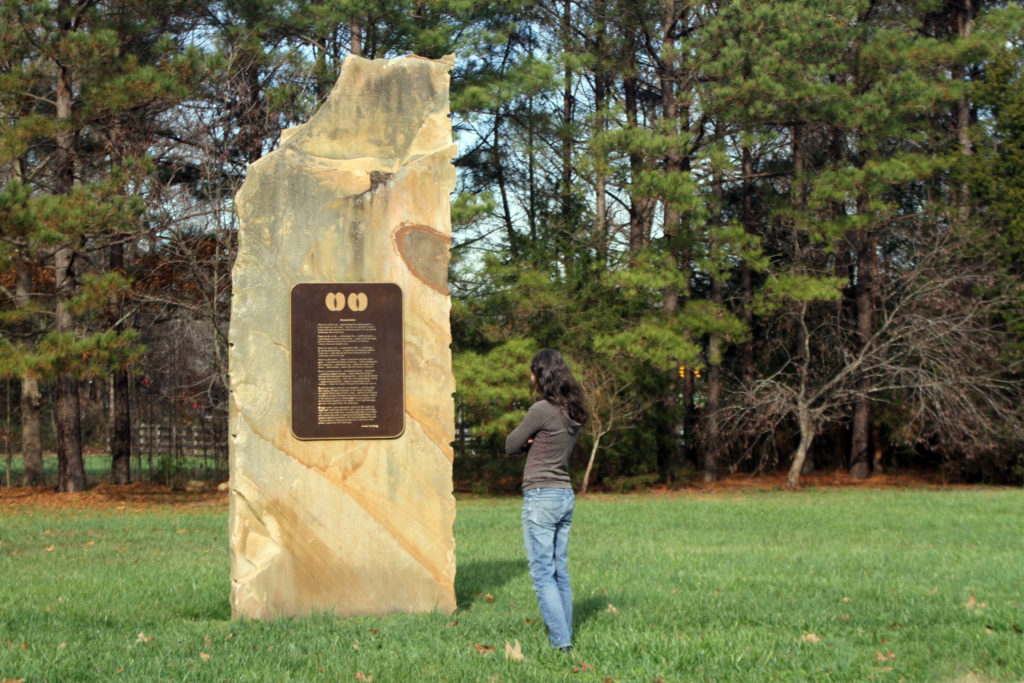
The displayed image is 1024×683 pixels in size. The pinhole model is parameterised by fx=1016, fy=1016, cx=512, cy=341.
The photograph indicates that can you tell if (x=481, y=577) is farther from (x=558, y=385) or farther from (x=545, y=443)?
(x=558, y=385)

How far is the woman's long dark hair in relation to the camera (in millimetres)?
6320

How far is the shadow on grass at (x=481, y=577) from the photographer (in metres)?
8.74

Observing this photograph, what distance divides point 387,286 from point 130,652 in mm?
3140

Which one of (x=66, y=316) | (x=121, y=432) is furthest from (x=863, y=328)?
(x=66, y=316)

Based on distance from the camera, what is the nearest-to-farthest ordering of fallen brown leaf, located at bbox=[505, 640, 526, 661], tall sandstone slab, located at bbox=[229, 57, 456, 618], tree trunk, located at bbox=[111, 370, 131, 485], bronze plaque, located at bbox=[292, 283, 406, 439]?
fallen brown leaf, located at bbox=[505, 640, 526, 661], tall sandstone slab, located at bbox=[229, 57, 456, 618], bronze plaque, located at bbox=[292, 283, 406, 439], tree trunk, located at bbox=[111, 370, 131, 485]

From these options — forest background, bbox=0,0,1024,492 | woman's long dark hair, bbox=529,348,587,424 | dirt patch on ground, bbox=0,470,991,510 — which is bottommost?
dirt patch on ground, bbox=0,470,991,510

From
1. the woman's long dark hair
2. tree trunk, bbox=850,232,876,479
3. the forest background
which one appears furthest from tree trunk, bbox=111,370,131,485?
the woman's long dark hair

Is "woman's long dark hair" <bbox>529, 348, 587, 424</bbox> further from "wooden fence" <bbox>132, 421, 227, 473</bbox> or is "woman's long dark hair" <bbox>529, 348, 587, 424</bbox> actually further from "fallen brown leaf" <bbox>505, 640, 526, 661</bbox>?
"wooden fence" <bbox>132, 421, 227, 473</bbox>

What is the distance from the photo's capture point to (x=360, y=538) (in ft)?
25.2

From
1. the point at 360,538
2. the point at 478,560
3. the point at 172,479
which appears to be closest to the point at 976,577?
the point at 478,560

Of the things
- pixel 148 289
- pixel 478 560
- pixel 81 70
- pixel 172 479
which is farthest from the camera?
pixel 172 479

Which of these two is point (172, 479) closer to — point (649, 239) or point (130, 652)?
point (649, 239)

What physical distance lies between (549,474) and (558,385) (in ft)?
1.81

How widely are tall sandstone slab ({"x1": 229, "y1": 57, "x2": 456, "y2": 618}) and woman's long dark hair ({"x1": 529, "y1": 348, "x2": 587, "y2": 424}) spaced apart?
4.98 feet
